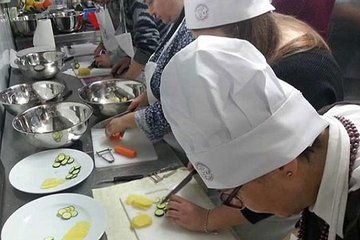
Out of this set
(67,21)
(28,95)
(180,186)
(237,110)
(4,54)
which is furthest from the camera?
(67,21)

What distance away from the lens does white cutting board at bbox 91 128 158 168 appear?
1024 mm

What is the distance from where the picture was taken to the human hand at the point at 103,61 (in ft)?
5.73

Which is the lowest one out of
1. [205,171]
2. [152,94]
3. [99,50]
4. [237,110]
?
[99,50]

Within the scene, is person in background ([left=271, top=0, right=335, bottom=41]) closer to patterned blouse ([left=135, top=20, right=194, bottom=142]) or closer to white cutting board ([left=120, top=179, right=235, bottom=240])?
patterned blouse ([left=135, top=20, right=194, bottom=142])

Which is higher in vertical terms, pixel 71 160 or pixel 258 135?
pixel 258 135

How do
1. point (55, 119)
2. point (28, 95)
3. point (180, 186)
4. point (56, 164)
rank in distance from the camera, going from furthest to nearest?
point (28, 95) → point (55, 119) → point (56, 164) → point (180, 186)

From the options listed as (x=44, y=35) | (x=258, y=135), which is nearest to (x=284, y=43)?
(x=258, y=135)

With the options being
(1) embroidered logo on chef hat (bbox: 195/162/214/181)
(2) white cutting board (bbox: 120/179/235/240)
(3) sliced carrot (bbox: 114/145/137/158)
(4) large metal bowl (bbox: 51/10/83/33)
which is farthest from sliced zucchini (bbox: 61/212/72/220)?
(4) large metal bowl (bbox: 51/10/83/33)

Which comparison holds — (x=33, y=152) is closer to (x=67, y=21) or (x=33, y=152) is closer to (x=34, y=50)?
(x=34, y=50)

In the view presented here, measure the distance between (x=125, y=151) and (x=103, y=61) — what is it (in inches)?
32.1

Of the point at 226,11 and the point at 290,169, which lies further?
the point at 226,11

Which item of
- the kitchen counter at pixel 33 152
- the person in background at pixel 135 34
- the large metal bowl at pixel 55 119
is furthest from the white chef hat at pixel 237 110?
the person in background at pixel 135 34

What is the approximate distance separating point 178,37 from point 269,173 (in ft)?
2.04

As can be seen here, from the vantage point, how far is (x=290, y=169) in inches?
22.2
